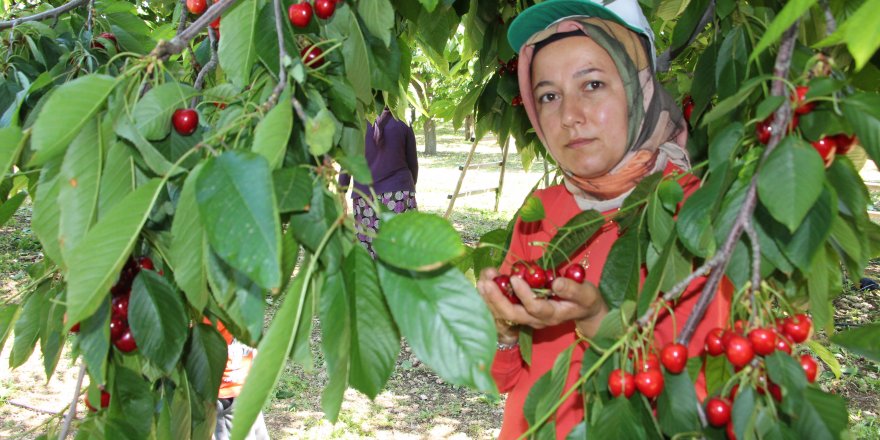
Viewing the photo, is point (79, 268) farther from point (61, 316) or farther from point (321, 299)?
point (61, 316)

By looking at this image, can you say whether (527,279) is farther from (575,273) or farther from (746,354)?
(746,354)

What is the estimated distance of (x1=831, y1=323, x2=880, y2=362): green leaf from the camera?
71 centimetres

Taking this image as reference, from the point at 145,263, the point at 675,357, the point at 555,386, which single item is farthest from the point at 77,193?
the point at 675,357

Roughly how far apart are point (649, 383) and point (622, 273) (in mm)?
315

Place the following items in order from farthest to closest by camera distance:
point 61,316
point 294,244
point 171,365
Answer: point 61,316 → point 171,365 → point 294,244

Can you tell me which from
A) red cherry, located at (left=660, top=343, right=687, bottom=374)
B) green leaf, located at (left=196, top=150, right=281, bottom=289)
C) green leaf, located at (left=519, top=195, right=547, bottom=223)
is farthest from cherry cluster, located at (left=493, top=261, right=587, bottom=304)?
green leaf, located at (left=196, top=150, right=281, bottom=289)

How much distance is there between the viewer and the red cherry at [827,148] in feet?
2.69

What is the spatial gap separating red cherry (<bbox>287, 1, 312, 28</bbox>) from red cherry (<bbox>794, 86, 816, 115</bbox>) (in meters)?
0.68

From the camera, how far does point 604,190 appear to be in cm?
158

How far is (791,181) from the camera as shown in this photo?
0.70 m

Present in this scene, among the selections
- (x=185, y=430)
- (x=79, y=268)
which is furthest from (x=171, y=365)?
(x=79, y=268)

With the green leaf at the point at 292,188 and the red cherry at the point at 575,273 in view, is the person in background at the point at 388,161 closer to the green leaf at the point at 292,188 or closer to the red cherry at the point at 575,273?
the red cherry at the point at 575,273

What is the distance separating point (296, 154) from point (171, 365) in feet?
1.17

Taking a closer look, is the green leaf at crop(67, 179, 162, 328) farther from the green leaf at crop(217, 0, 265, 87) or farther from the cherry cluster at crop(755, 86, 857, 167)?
the cherry cluster at crop(755, 86, 857, 167)
